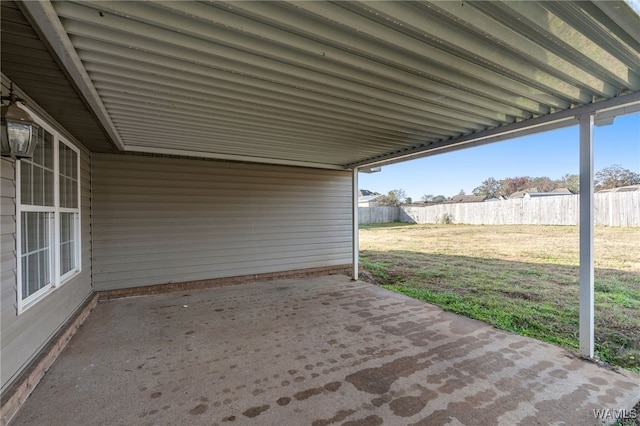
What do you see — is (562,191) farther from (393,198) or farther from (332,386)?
(332,386)

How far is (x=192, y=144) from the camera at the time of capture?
4.53 m

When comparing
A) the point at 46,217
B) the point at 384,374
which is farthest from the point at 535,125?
the point at 46,217

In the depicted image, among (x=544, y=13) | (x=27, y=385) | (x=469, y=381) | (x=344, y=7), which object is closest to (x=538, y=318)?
(x=469, y=381)

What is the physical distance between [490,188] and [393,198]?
52.7 ft

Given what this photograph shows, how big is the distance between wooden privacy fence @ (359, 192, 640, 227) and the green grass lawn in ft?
2.63

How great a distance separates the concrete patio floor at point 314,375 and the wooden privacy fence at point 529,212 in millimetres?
11574

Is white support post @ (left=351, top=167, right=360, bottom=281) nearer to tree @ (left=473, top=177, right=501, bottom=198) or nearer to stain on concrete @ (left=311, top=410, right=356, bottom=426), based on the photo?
stain on concrete @ (left=311, top=410, right=356, bottom=426)

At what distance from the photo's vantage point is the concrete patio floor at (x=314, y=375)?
2.00 m

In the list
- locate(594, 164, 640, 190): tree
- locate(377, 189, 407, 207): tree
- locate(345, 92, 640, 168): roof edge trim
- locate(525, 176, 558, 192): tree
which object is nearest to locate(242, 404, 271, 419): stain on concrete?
locate(345, 92, 640, 168): roof edge trim

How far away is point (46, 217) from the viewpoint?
2877 millimetres

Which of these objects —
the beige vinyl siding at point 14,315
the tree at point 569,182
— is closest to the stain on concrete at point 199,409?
the beige vinyl siding at point 14,315

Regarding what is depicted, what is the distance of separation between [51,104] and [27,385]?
7.65 feet

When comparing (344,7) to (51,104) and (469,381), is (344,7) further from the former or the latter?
(469,381)

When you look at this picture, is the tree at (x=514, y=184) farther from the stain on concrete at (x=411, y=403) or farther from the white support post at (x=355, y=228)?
the stain on concrete at (x=411, y=403)
